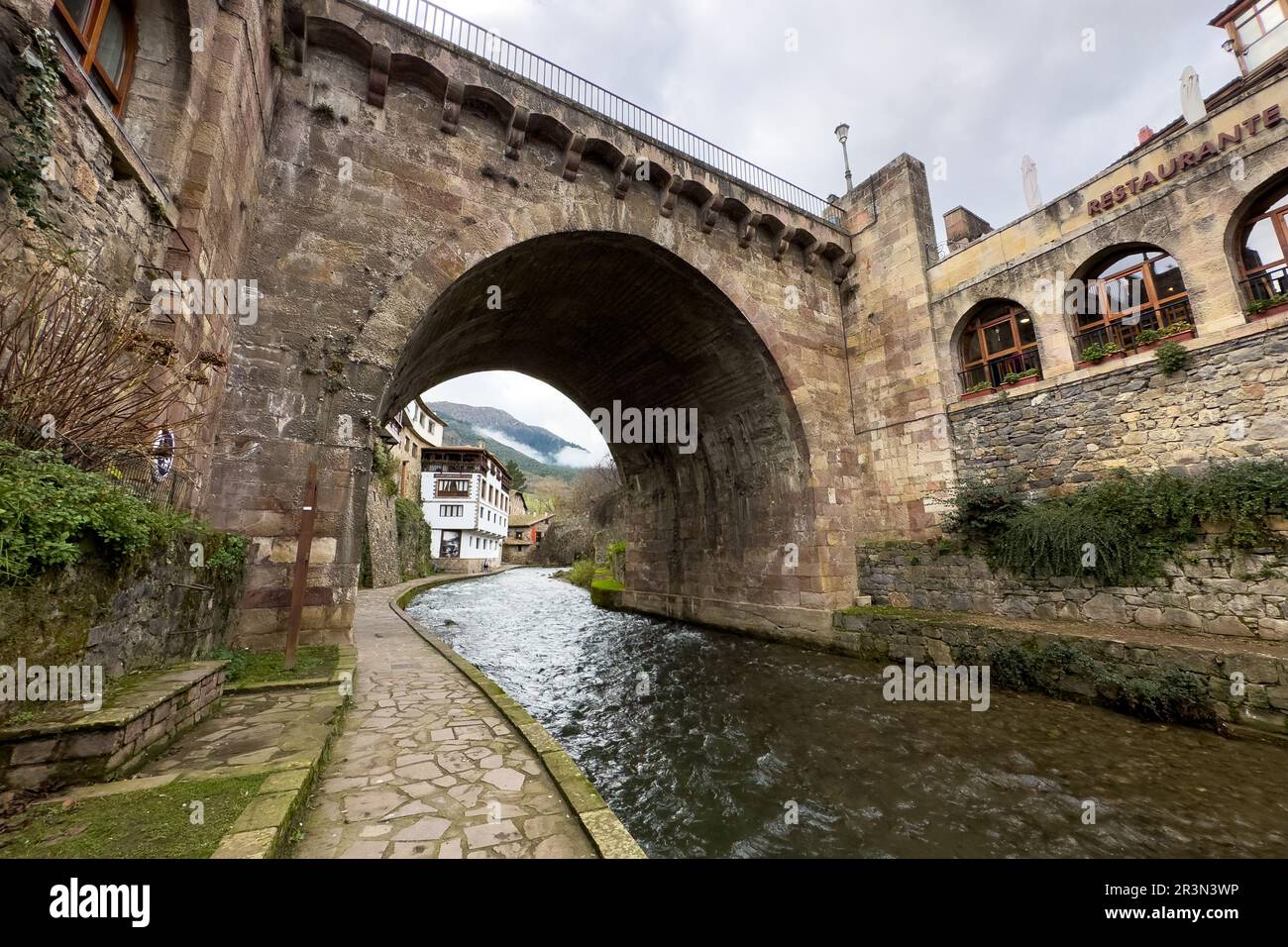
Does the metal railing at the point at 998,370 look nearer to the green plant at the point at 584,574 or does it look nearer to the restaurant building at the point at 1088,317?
the restaurant building at the point at 1088,317

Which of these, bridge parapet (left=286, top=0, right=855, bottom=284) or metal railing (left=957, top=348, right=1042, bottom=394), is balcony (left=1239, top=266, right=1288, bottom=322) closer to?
metal railing (left=957, top=348, right=1042, bottom=394)

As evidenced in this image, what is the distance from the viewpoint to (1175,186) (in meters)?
7.95

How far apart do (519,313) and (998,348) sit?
32.3 ft

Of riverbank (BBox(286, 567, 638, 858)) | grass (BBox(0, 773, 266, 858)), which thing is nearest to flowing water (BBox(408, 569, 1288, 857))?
riverbank (BBox(286, 567, 638, 858))

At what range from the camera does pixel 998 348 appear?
10258 millimetres

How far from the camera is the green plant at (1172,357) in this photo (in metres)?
7.71

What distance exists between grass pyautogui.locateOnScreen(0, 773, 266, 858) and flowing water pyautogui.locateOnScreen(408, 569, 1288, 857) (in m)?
2.65

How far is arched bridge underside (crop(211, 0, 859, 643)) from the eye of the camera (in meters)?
6.55

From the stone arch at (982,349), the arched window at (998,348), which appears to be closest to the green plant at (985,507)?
the arched window at (998,348)

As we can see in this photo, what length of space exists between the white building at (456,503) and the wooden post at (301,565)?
38.8m

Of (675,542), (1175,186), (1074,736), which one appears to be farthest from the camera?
(675,542)
